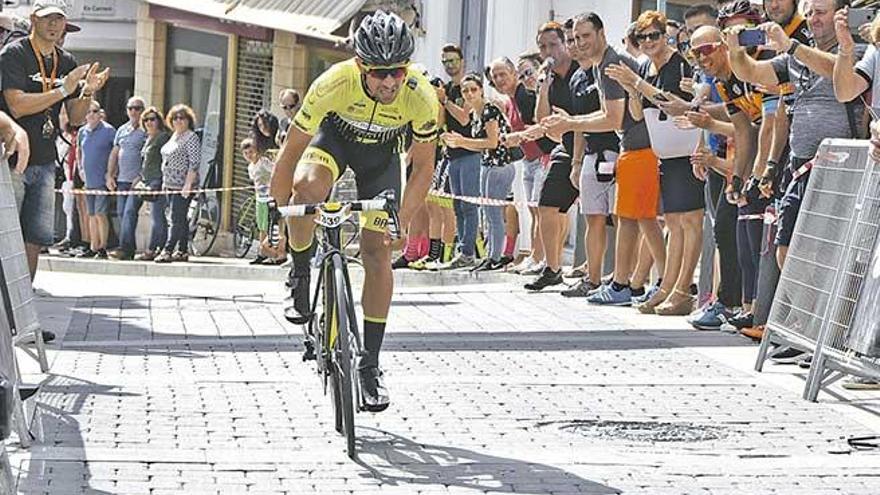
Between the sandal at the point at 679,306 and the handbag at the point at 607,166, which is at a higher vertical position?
the handbag at the point at 607,166

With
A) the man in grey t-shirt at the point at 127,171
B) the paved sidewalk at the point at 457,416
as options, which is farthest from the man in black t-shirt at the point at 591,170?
the man in grey t-shirt at the point at 127,171

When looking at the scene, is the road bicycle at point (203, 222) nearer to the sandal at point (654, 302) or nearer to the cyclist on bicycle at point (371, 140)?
the sandal at point (654, 302)

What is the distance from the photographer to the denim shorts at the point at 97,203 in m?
26.9

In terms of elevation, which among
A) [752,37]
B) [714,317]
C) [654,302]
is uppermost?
[752,37]

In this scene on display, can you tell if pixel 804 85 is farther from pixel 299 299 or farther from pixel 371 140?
pixel 299 299

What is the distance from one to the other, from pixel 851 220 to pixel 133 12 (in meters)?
28.9

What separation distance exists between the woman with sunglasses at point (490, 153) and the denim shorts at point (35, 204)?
7.17 m

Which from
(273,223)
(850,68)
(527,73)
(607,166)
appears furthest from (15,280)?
(527,73)

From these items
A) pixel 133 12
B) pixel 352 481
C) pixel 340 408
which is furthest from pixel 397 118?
pixel 133 12

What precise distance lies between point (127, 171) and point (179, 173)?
2.54ft

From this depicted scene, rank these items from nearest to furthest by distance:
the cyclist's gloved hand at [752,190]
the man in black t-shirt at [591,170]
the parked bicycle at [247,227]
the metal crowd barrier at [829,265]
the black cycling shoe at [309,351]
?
the black cycling shoe at [309,351] → the metal crowd barrier at [829,265] → the cyclist's gloved hand at [752,190] → the man in black t-shirt at [591,170] → the parked bicycle at [247,227]

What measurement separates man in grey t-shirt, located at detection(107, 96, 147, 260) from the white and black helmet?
56.2 feet

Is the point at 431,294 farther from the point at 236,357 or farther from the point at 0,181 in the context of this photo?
the point at 0,181

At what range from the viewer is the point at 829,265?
11.1m
